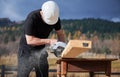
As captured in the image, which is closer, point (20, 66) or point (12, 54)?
point (20, 66)

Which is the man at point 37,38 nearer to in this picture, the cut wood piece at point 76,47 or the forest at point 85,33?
the cut wood piece at point 76,47

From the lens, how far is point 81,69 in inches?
127

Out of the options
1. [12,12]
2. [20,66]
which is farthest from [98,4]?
[20,66]

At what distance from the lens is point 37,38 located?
3336 millimetres

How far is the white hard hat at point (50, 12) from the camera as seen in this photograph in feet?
10.9

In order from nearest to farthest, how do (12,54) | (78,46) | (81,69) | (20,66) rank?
(78,46)
(81,69)
(20,66)
(12,54)

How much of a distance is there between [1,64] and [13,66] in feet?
0.76

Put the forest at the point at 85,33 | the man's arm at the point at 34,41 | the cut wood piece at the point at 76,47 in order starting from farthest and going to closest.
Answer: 1. the forest at the point at 85,33
2. the man's arm at the point at 34,41
3. the cut wood piece at the point at 76,47

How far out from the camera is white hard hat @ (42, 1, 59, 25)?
3.31m

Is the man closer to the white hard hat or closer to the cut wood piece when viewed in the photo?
the white hard hat

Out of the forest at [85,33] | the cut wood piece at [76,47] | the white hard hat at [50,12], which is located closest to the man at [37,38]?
the white hard hat at [50,12]

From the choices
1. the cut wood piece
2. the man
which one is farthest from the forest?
the cut wood piece

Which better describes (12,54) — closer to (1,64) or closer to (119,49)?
(1,64)

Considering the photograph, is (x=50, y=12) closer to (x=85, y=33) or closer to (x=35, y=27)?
(x=35, y=27)
